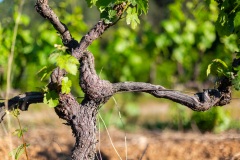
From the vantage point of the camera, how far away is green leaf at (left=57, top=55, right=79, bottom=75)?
2.46 metres

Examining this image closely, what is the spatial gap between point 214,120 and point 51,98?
146 inches

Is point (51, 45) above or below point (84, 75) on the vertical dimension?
above

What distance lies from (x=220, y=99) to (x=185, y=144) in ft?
5.33

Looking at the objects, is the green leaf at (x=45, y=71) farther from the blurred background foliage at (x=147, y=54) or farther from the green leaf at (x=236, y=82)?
the blurred background foliage at (x=147, y=54)

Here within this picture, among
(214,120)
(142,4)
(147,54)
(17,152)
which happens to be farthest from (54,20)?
(147,54)

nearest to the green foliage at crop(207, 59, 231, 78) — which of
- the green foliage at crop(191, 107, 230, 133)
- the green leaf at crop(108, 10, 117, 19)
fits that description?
the green leaf at crop(108, 10, 117, 19)

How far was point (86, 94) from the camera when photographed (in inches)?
114

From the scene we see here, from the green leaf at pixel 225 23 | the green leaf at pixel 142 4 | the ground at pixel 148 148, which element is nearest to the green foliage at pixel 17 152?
the ground at pixel 148 148

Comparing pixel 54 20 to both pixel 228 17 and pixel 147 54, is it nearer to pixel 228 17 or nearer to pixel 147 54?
pixel 228 17

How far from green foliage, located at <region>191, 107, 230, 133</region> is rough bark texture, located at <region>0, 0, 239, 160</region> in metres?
3.13

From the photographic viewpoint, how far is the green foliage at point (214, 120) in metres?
6.08

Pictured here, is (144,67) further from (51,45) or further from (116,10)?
(116,10)

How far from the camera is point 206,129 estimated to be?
6141 millimetres

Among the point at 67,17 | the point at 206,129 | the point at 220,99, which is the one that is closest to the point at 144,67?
the point at 67,17
